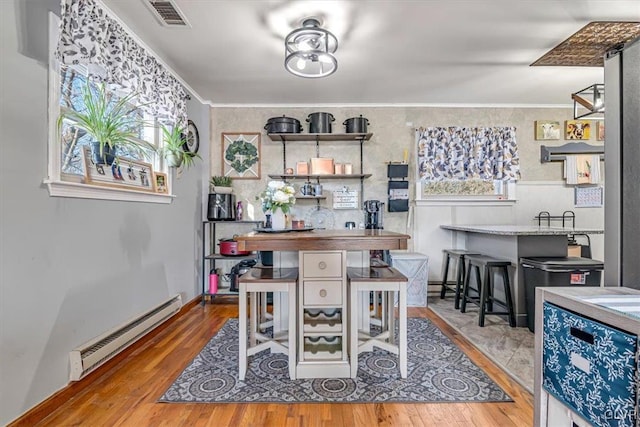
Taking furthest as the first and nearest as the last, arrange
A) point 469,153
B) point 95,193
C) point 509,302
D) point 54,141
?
1. point 469,153
2. point 509,302
3. point 95,193
4. point 54,141

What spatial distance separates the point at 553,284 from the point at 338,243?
7.14ft

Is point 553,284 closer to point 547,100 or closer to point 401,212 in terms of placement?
point 401,212

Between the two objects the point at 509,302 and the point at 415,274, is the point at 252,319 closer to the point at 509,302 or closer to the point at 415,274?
the point at 415,274

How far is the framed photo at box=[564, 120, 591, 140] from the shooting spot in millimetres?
4426

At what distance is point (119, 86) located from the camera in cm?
232

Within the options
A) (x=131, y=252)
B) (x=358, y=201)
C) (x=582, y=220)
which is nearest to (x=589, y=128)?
(x=582, y=220)

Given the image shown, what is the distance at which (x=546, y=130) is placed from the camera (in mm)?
4398

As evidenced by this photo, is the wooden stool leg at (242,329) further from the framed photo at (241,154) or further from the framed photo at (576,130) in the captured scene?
the framed photo at (576,130)

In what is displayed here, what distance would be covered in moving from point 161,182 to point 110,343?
1.49m

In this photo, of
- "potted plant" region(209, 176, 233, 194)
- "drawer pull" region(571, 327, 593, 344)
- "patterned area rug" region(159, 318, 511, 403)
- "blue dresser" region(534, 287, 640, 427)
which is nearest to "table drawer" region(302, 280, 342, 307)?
"patterned area rug" region(159, 318, 511, 403)

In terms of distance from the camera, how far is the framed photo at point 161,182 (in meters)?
3.01

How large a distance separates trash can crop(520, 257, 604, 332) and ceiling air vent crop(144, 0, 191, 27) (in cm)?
352

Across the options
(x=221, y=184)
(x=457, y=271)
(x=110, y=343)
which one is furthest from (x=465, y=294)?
(x=110, y=343)

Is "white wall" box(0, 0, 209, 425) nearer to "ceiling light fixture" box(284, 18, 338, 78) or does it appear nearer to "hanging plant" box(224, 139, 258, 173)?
"ceiling light fixture" box(284, 18, 338, 78)
